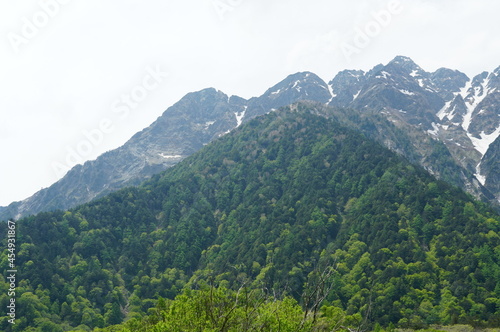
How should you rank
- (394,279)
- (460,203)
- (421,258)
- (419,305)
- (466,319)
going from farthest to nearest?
(460,203), (421,258), (394,279), (419,305), (466,319)

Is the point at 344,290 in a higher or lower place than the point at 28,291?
lower

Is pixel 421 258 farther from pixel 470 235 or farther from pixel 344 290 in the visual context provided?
pixel 344 290

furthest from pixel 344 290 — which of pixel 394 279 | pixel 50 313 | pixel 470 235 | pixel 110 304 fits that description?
pixel 50 313

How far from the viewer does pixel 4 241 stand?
570 feet

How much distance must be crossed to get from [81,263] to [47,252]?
17.3m

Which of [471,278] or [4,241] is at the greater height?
[4,241]

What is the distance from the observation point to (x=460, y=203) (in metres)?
169

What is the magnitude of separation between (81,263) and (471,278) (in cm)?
16191

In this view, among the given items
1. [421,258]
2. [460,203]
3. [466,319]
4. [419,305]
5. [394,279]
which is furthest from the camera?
[460,203]

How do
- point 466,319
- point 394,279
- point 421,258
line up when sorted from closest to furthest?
point 466,319
point 394,279
point 421,258

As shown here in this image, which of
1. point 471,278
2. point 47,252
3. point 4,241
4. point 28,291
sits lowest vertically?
point 471,278

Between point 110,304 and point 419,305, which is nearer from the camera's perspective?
point 419,305

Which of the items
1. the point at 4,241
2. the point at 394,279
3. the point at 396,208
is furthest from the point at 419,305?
the point at 4,241

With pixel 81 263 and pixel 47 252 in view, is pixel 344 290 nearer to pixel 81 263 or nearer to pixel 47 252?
pixel 81 263
